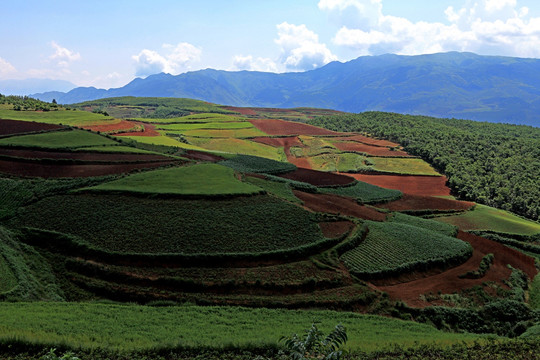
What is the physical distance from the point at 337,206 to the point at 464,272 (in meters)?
20.2

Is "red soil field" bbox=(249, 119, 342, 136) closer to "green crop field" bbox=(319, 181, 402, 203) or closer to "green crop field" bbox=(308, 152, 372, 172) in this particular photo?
"green crop field" bbox=(308, 152, 372, 172)

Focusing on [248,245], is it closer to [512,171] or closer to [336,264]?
[336,264]

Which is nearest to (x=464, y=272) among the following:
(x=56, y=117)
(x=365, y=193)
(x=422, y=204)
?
(x=422, y=204)

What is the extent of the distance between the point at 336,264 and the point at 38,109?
121316 mm

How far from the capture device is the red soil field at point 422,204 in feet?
240

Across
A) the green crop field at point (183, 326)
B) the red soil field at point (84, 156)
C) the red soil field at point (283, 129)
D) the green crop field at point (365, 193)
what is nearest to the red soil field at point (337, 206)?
the green crop field at point (365, 193)

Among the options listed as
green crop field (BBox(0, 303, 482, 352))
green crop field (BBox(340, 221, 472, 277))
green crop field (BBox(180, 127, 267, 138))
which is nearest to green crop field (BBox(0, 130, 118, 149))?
green crop field (BBox(0, 303, 482, 352))

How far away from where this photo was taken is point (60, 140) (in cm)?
7238

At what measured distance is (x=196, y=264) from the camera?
38188 millimetres

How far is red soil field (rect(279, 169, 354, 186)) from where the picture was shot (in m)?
79.4

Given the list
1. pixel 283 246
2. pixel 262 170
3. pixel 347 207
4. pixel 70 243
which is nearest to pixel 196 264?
pixel 283 246

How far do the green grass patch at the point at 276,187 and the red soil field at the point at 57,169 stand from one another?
18959 mm

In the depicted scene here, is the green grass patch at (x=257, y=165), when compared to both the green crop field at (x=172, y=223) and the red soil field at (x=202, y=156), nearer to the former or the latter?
the red soil field at (x=202, y=156)

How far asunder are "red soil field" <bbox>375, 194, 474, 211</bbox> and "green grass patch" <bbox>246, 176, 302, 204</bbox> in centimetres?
2055
